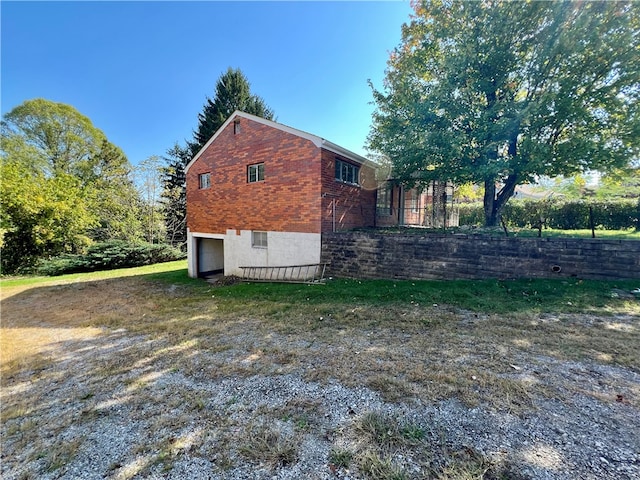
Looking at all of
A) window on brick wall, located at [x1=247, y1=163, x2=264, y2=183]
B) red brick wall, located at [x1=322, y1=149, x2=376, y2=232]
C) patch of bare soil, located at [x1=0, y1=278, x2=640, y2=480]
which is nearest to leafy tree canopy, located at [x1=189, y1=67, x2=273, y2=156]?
window on brick wall, located at [x1=247, y1=163, x2=264, y2=183]

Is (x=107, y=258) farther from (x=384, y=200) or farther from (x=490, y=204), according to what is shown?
(x=490, y=204)

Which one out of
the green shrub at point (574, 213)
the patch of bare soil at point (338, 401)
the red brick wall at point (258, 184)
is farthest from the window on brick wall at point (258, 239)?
the green shrub at point (574, 213)

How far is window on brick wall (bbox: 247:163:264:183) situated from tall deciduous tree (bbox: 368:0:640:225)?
17.2 feet

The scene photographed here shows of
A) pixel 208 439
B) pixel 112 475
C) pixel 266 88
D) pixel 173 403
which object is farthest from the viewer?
pixel 266 88

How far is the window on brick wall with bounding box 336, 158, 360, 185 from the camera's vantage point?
34.7 ft

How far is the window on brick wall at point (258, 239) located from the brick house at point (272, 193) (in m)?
0.04

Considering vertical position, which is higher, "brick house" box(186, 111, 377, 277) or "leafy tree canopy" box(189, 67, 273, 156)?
"leafy tree canopy" box(189, 67, 273, 156)

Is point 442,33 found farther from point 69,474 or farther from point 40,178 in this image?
point 40,178

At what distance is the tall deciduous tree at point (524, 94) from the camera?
7.23 meters

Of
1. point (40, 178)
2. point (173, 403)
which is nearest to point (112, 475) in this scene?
point (173, 403)

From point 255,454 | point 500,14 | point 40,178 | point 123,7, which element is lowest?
point 255,454

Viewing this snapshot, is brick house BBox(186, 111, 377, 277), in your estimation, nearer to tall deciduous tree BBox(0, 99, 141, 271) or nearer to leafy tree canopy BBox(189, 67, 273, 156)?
tall deciduous tree BBox(0, 99, 141, 271)

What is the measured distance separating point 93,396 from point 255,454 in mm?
2881

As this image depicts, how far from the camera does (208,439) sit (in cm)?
260
